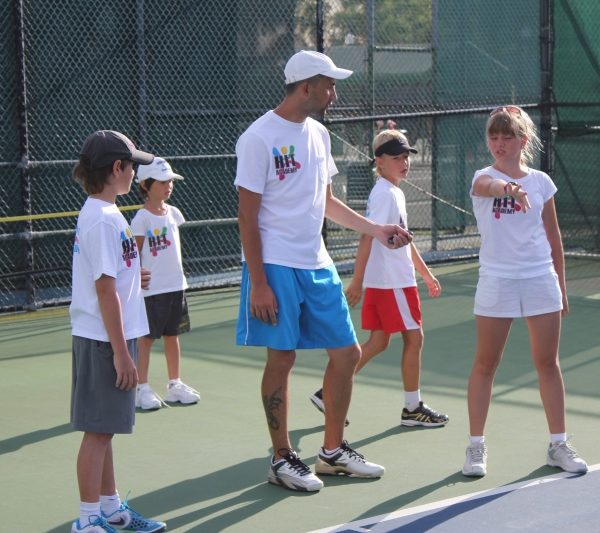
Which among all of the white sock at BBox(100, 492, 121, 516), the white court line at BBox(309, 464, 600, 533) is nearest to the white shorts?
the white court line at BBox(309, 464, 600, 533)

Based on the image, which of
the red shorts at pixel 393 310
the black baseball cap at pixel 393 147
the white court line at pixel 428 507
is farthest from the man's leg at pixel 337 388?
the black baseball cap at pixel 393 147

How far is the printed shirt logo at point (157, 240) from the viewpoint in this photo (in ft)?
23.3

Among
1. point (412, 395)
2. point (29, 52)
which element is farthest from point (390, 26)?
point (412, 395)

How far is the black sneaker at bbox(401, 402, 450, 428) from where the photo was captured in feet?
21.3

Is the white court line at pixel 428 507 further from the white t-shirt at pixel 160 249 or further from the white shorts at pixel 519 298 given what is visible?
the white t-shirt at pixel 160 249

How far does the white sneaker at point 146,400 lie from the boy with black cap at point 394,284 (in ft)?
3.14

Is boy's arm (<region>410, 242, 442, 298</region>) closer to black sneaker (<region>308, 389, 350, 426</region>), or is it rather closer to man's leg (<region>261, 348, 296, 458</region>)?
black sneaker (<region>308, 389, 350, 426</region>)

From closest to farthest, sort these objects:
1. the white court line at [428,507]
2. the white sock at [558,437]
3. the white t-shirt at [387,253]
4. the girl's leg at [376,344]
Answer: the white court line at [428,507]
the white sock at [558,437]
the white t-shirt at [387,253]
the girl's leg at [376,344]

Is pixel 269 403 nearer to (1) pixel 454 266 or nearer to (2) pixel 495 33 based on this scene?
(1) pixel 454 266

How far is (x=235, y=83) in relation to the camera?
13.5 m

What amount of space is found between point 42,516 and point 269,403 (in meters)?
1.12

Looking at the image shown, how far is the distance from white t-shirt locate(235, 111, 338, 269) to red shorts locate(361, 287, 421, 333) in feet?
4.48

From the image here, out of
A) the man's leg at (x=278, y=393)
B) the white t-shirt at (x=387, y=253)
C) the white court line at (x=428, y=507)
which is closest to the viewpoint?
the white court line at (x=428, y=507)

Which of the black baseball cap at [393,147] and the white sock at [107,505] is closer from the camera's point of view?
the white sock at [107,505]
